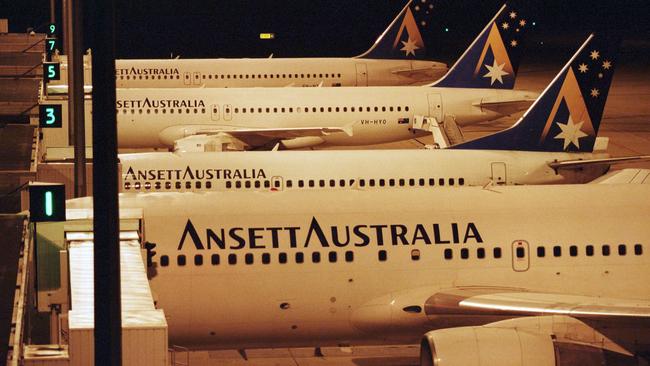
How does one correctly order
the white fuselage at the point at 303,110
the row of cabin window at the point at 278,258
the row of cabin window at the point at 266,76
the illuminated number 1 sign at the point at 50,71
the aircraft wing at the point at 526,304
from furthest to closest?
the row of cabin window at the point at 266,76
the white fuselage at the point at 303,110
the illuminated number 1 sign at the point at 50,71
the row of cabin window at the point at 278,258
the aircraft wing at the point at 526,304

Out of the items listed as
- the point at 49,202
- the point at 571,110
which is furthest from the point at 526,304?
the point at 571,110

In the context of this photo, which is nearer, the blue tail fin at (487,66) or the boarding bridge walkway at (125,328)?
the boarding bridge walkway at (125,328)

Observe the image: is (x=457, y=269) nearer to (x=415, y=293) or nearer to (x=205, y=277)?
(x=415, y=293)

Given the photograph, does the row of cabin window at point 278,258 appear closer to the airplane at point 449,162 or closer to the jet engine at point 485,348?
the jet engine at point 485,348

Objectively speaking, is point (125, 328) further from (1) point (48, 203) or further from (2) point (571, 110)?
(2) point (571, 110)

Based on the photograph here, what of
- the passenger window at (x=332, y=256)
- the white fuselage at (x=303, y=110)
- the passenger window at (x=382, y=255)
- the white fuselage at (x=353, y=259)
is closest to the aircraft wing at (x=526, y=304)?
the white fuselage at (x=353, y=259)

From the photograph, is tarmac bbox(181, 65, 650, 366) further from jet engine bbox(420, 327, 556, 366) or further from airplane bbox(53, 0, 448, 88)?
airplane bbox(53, 0, 448, 88)

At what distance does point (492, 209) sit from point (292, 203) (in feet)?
11.3

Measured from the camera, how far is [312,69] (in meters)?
55.1

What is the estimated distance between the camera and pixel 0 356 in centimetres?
1556

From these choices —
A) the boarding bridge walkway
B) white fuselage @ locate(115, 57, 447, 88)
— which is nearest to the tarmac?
white fuselage @ locate(115, 57, 447, 88)

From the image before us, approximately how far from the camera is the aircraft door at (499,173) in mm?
29328

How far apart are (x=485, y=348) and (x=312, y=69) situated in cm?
3871

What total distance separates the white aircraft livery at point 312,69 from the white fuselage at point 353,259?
3220 centimetres
